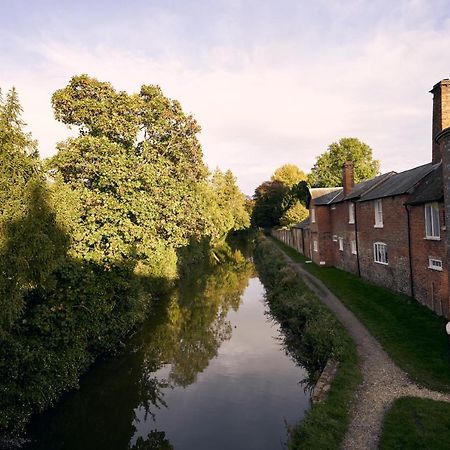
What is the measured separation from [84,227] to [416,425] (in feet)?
52.7

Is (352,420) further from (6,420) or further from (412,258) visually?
(412,258)

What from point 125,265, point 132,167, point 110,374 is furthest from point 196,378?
point 132,167

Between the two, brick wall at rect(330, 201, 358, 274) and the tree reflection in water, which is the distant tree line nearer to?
brick wall at rect(330, 201, 358, 274)

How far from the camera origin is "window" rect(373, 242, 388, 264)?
75.9 feet

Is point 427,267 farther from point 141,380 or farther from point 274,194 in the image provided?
point 274,194

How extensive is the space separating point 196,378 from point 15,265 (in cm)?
970

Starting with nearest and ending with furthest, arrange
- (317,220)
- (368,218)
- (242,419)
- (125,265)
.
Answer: (242,419) → (125,265) → (368,218) → (317,220)

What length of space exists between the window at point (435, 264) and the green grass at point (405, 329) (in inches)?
80.8

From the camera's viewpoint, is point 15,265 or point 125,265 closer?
point 15,265

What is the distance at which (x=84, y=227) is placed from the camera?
19.2 m

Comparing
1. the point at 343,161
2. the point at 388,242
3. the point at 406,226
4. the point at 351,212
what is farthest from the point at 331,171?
the point at 406,226

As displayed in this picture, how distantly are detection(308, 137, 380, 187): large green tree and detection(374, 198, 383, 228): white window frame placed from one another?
154ft

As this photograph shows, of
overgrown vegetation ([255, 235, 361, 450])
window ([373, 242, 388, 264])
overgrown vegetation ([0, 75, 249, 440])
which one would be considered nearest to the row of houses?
window ([373, 242, 388, 264])

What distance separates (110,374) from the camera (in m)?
16.2
